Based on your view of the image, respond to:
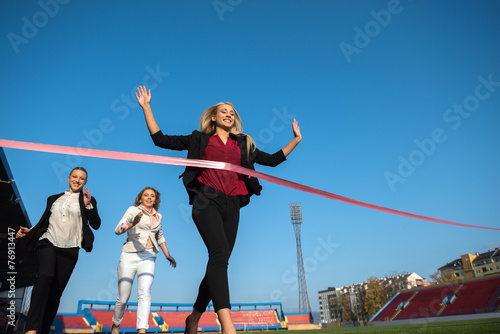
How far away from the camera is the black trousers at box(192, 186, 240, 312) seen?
245 centimetres

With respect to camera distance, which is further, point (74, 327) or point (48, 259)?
point (74, 327)

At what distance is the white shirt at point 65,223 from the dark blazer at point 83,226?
0.04m

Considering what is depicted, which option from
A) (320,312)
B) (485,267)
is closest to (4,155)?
(485,267)

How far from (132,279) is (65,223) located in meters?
1.31

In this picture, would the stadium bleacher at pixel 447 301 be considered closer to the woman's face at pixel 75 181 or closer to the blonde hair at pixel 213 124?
the blonde hair at pixel 213 124

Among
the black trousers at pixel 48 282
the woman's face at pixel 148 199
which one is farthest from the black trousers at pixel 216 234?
the woman's face at pixel 148 199

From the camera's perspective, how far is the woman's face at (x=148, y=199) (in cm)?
500

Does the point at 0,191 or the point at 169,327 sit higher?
the point at 0,191

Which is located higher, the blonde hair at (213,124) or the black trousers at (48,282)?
the blonde hair at (213,124)

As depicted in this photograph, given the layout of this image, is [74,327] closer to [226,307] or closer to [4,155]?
[4,155]

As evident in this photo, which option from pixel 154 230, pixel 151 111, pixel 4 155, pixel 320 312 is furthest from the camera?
pixel 320 312

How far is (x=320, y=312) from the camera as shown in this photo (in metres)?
145

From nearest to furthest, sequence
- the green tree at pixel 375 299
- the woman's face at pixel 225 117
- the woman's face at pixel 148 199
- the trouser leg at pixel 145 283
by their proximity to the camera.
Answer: the woman's face at pixel 225 117 < the trouser leg at pixel 145 283 < the woman's face at pixel 148 199 < the green tree at pixel 375 299

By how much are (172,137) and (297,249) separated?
58097mm
